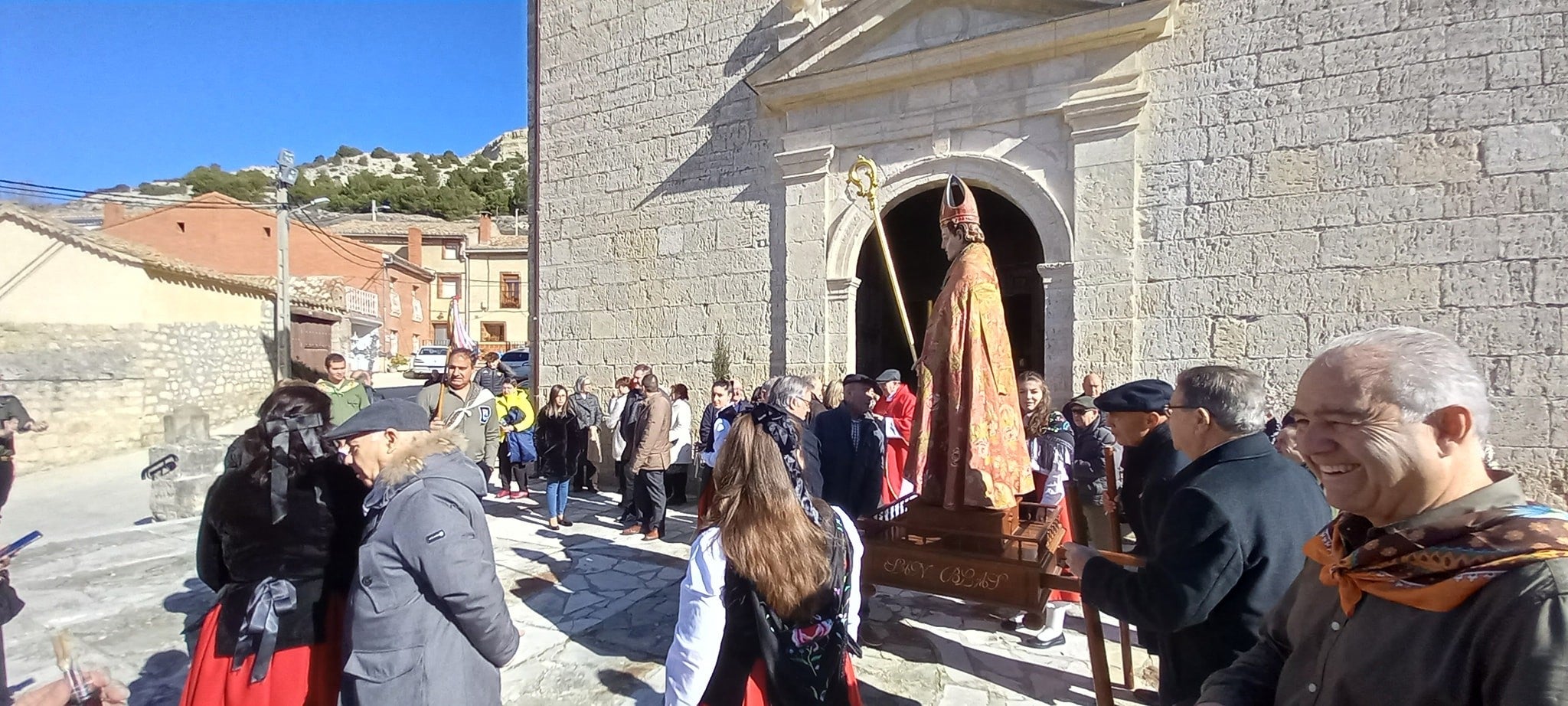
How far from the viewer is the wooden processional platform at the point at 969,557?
113 inches

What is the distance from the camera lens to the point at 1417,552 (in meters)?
1.01

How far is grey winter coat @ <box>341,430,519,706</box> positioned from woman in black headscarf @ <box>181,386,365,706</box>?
1.09ft

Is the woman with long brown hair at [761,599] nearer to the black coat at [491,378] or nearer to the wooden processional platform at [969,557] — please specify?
the wooden processional platform at [969,557]

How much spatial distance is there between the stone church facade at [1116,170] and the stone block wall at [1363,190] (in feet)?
Answer: 0.06

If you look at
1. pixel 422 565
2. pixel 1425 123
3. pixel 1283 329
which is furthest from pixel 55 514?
pixel 1425 123

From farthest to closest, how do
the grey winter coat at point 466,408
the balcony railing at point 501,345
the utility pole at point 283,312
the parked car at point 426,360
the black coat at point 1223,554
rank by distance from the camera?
the balcony railing at point 501,345 → the parked car at point 426,360 → the utility pole at point 283,312 → the grey winter coat at point 466,408 → the black coat at point 1223,554

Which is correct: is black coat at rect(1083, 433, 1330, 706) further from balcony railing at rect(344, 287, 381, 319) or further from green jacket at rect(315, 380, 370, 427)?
balcony railing at rect(344, 287, 381, 319)

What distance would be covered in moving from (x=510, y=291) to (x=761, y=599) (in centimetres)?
3521

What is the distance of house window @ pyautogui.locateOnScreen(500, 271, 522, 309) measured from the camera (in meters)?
33.9

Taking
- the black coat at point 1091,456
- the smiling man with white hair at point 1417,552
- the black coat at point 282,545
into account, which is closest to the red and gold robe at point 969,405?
the black coat at point 1091,456

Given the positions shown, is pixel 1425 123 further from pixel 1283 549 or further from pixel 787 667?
pixel 787 667

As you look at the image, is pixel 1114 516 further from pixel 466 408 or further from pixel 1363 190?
pixel 1363 190

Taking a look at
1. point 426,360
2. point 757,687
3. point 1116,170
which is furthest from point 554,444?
point 426,360

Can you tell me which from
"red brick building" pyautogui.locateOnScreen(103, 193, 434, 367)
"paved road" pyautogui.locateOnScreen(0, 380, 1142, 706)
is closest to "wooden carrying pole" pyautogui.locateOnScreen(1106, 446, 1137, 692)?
"paved road" pyautogui.locateOnScreen(0, 380, 1142, 706)
